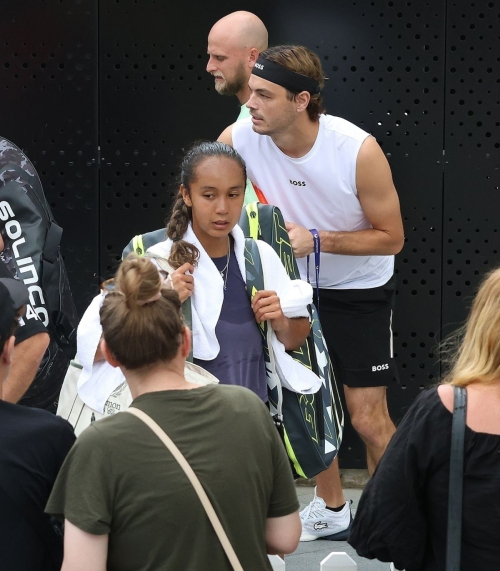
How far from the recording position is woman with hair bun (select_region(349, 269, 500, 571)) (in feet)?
7.97

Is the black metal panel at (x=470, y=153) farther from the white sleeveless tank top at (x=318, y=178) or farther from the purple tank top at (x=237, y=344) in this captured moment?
the purple tank top at (x=237, y=344)

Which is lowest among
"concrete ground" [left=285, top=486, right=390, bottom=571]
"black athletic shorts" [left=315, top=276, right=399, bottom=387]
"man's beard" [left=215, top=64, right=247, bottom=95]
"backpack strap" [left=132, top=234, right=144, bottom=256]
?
"concrete ground" [left=285, top=486, right=390, bottom=571]

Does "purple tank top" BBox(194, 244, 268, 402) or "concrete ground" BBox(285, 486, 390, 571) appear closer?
"purple tank top" BBox(194, 244, 268, 402)

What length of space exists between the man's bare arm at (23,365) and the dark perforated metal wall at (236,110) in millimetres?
2150

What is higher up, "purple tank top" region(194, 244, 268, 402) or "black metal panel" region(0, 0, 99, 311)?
"black metal panel" region(0, 0, 99, 311)

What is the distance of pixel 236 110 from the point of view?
5.80m

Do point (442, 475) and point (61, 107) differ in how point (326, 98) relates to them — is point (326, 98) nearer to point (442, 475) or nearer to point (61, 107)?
point (61, 107)

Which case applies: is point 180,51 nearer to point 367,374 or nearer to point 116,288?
point 367,374

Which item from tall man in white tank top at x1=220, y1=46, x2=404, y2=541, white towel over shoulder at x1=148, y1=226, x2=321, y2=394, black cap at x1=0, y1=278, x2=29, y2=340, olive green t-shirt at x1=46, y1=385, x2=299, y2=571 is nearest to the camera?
olive green t-shirt at x1=46, y1=385, x2=299, y2=571

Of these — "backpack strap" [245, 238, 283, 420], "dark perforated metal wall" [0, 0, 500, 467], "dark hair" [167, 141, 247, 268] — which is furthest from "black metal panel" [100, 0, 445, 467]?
"backpack strap" [245, 238, 283, 420]

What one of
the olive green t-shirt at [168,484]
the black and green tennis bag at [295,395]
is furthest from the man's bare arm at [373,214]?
the olive green t-shirt at [168,484]

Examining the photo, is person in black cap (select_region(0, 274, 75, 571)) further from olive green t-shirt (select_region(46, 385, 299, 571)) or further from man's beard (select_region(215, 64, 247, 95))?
man's beard (select_region(215, 64, 247, 95))

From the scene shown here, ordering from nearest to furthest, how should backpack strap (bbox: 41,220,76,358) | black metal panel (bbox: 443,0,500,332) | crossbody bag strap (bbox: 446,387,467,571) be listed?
crossbody bag strap (bbox: 446,387,467,571), backpack strap (bbox: 41,220,76,358), black metal panel (bbox: 443,0,500,332)

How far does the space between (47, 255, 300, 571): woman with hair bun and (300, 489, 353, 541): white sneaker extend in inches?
98.4
